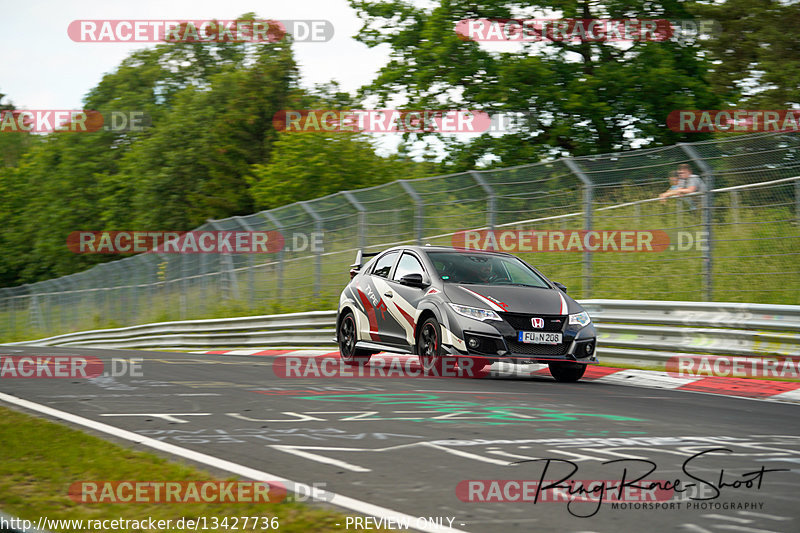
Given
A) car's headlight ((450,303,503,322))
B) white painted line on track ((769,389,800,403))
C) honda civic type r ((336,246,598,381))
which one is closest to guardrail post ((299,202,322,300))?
honda civic type r ((336,246,598,381))

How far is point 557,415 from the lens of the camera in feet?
26.6

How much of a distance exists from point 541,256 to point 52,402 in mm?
8998

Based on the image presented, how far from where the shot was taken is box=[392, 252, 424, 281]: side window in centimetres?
1260

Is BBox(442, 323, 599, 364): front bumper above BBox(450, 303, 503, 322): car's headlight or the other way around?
the other way around

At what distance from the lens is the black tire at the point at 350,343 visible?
45.6ft

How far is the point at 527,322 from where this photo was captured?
36.4 feet

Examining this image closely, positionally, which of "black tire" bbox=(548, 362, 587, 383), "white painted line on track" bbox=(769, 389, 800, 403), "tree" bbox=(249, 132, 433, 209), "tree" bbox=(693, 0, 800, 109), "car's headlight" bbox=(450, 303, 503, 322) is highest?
"tree" bbox=(693, 0, 800, 109)

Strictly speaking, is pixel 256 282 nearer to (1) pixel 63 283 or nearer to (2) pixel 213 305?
(2) pixel 213 305

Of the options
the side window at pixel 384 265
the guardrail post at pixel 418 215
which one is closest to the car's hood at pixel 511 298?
the side window at pixel 384 265

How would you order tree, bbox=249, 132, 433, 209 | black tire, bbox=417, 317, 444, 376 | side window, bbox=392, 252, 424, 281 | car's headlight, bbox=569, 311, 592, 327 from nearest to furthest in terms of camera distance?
car's headlight, bbox=569, 311, 592, 327, black tire, bbox=417, 317, 444, 376, side window, bbox=392, 252, 424, 281, tree, bbox=249, 132, 433, 209

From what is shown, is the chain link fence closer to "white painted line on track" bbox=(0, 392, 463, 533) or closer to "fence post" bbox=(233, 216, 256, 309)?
"fence post" bbox=(233, 216, 256, 309)

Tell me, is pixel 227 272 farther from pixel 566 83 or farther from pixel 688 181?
pixel 688 181

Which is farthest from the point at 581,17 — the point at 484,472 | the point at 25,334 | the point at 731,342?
the point at 25,334

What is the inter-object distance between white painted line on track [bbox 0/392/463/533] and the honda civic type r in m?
4.60
